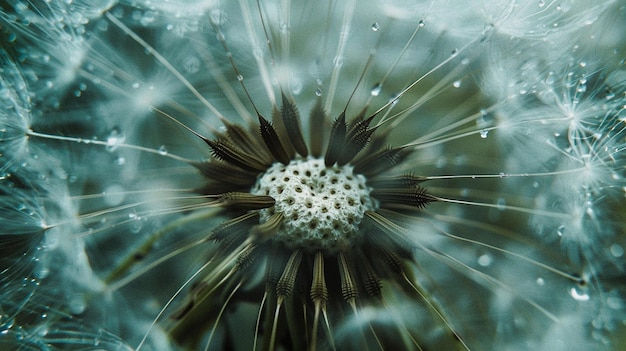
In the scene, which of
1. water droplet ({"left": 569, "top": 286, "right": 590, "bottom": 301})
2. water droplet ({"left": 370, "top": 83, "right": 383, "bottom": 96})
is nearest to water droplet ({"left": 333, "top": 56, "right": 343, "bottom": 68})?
water droplet ({"left": 370, "top": 83, "right": 383, "bottom": 96})

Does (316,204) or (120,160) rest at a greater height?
(120,160)

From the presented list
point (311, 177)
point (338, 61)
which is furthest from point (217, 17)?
point (311, 177)

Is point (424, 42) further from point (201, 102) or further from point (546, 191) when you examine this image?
point (201, 102)

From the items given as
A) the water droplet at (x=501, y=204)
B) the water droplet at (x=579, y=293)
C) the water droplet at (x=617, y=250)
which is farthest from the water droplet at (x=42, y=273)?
the water droplet at (x=617, y=250)

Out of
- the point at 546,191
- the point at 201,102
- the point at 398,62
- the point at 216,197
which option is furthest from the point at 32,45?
the point at 546,191

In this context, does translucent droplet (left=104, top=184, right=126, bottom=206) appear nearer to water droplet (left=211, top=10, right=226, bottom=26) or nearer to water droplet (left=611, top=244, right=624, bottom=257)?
water droplet (left=211, top=10, right=226, bottom=26)

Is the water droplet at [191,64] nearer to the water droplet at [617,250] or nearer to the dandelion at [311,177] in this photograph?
the dandelion at [311,177]

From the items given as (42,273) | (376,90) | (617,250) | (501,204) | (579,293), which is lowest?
(579,293)

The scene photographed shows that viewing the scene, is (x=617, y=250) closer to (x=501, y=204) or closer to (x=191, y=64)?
(x=501, y=204)
